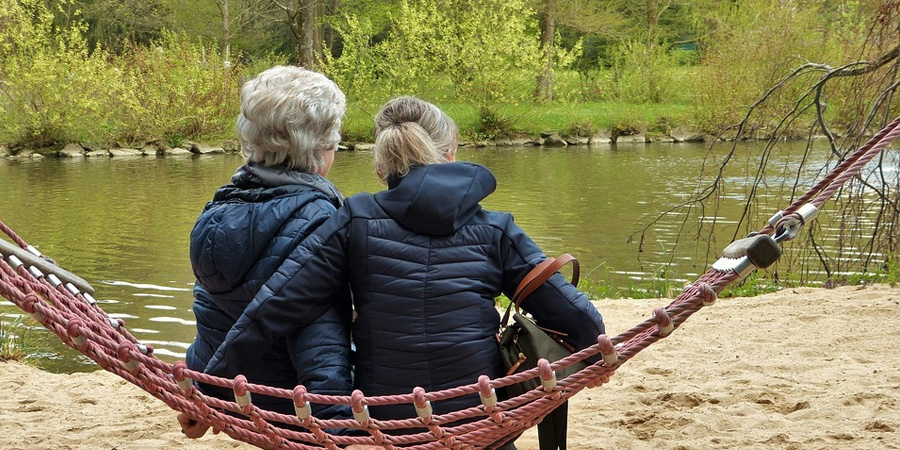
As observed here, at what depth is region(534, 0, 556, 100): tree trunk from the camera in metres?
23.6

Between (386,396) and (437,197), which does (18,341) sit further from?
(437,197)

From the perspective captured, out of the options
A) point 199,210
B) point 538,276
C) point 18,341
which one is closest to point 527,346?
point 538,276

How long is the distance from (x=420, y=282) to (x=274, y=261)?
37 centimetres

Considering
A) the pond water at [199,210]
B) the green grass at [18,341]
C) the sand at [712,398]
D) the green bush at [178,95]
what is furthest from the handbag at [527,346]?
the green bush at [178,95]

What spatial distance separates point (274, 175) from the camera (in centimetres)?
235

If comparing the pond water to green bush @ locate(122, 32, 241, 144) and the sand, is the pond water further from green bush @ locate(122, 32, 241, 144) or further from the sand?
green bush @ locate(122, 32, 241, 144)

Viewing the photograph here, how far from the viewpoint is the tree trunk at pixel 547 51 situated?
2365 cm

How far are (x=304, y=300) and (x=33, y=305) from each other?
0.61m

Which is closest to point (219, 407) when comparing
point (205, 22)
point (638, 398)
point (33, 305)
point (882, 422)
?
point (33, 305)

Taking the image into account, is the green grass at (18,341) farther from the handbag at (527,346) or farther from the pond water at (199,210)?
the handbag at (527,346)

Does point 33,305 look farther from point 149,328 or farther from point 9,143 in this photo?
point 9,143

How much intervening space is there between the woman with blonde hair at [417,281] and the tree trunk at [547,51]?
2083cm

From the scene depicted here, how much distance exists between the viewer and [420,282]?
86.4 inches

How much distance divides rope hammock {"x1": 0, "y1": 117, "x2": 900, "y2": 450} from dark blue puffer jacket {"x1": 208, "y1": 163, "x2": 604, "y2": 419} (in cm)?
8
